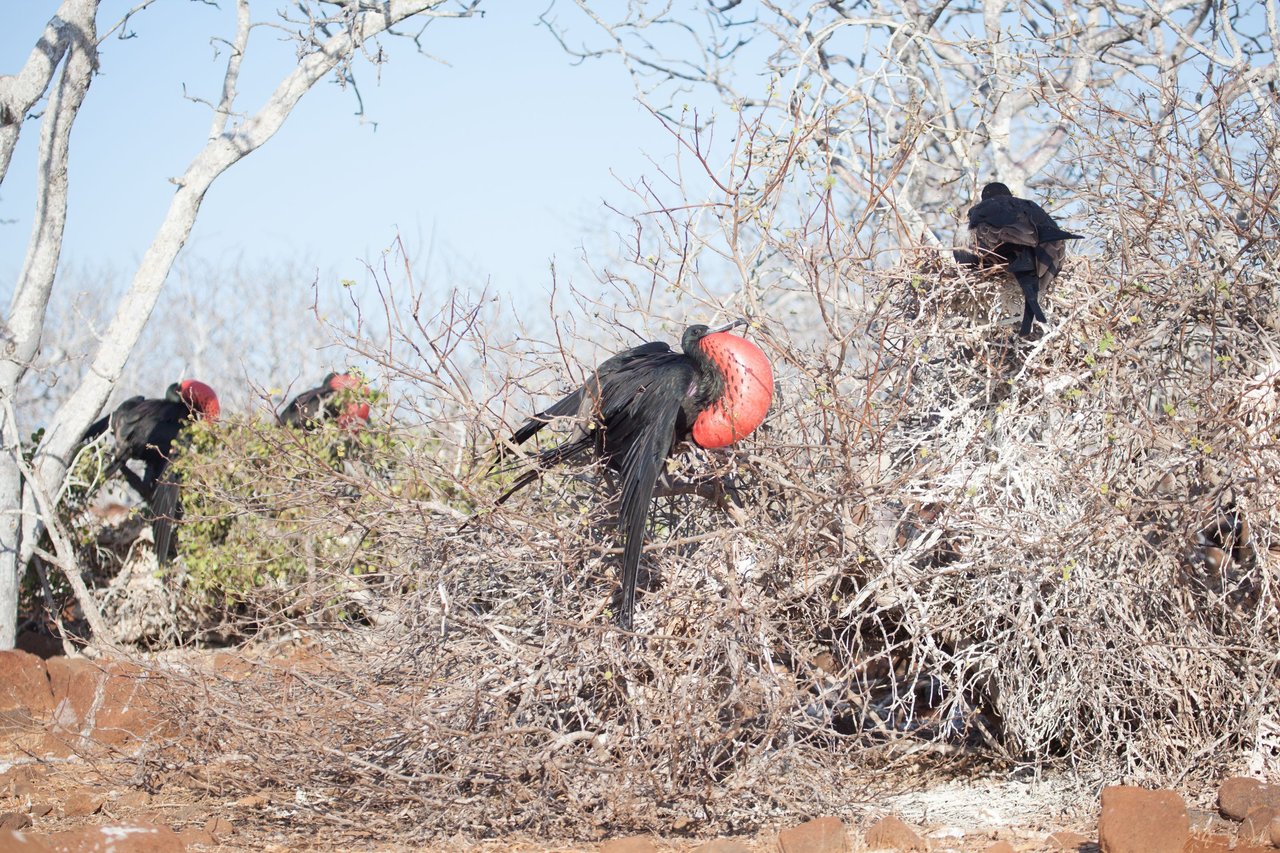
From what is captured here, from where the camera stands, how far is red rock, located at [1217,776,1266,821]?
3.01 metres

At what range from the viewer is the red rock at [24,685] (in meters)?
5.01

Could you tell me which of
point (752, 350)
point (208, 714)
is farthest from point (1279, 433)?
point (208, 714)

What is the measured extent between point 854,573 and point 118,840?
2.13 metres

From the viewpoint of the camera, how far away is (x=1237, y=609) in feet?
11.6

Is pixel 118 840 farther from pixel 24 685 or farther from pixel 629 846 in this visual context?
pixel 24 685

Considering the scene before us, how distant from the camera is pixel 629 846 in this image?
9.60ft

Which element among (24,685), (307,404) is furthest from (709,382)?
(307,404)

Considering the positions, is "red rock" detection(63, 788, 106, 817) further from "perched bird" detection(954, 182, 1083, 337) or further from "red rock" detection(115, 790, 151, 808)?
"perched bird" detection(954, 182, 1083, 337)

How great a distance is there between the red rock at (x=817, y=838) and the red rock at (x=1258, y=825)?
0.94 metres

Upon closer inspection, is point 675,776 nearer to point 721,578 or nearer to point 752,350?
point 721,578

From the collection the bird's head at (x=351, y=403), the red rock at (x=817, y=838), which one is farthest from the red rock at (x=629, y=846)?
the bird's head at (x=351, y=403)

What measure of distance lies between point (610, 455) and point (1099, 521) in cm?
137

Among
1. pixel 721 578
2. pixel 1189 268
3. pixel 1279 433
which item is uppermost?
pixel 1189 268

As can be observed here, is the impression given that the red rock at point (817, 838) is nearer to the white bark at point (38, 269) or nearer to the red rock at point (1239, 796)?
the red rock at point (1239, 796)
